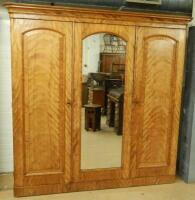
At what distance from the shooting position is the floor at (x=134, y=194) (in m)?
2.91

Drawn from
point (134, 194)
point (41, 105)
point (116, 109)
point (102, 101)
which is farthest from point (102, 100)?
point (134, 194)

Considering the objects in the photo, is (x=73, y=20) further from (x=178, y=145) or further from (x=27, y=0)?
(x=178, y=145)

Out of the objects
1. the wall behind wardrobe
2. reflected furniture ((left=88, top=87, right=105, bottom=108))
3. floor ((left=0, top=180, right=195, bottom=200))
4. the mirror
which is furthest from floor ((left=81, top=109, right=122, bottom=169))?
the wall behind wardrobe

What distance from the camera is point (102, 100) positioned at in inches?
119

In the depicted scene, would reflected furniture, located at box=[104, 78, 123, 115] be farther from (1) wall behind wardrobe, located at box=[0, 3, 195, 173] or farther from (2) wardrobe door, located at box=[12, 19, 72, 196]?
(1) wall behind wardrobe, located at box=[0, 3, 195, 173]

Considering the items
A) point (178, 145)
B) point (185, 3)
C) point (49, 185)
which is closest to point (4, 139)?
point (49, 185)

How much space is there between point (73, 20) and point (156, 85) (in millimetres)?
1124

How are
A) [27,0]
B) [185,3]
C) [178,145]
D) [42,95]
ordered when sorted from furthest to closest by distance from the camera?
[178,145] < [185,3] < [42,95] < [27,0]

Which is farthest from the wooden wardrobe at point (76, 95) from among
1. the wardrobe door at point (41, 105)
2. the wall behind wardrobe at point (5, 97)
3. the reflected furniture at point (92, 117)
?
the wall behind wardrobe at point (5, 97)

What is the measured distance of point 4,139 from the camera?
328cm

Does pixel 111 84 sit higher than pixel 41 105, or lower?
higher

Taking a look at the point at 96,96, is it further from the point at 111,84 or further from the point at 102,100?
the point at 111,84

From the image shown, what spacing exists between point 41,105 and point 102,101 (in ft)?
2.14

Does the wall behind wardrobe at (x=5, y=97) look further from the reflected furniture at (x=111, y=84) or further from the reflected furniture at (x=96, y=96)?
the reflected furniture at (x=111, y=84)
